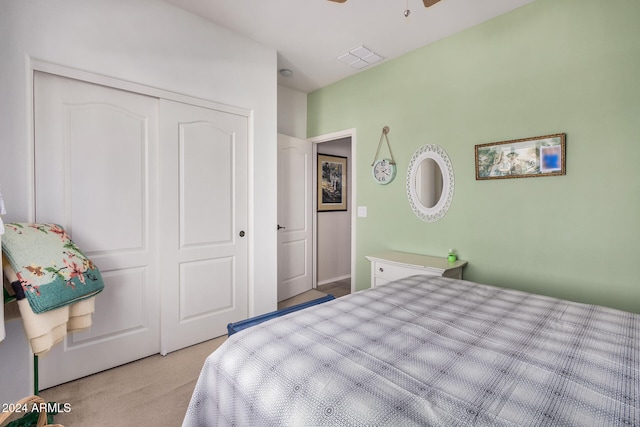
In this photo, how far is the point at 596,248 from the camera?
211 cm

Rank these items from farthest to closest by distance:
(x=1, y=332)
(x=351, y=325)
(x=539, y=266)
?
(x=539, y=266) < (x=351, y=325) < (x=1, y=332)

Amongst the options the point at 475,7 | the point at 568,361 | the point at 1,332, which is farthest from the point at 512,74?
the point at 1,332

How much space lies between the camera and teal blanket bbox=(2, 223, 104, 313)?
145 cm

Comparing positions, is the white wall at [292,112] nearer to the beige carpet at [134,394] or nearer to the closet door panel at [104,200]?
the closet door panel at [104,200]

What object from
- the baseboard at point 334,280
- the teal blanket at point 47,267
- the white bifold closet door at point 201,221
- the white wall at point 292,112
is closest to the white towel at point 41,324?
the teal blanket at point 47,267

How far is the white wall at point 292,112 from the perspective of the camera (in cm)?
392

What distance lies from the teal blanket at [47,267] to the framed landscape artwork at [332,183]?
120 inches

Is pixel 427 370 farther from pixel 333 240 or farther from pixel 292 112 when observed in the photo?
pixel 333 240

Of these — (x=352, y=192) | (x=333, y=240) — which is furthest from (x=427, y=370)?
(x=333, y=240)

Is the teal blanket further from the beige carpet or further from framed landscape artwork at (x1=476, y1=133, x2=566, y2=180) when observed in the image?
framed landscape artwork at (x1=476, y1=133, x2=566, y2=180)

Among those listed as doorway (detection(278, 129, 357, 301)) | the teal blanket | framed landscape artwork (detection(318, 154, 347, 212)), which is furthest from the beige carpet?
framed landscape artwork (detection(318, 154, 347, 212))

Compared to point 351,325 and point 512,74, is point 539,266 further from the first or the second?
point 351,325

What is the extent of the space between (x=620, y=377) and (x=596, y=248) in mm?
1557

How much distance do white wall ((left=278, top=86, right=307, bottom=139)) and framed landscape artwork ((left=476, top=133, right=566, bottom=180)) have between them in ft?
7.48
